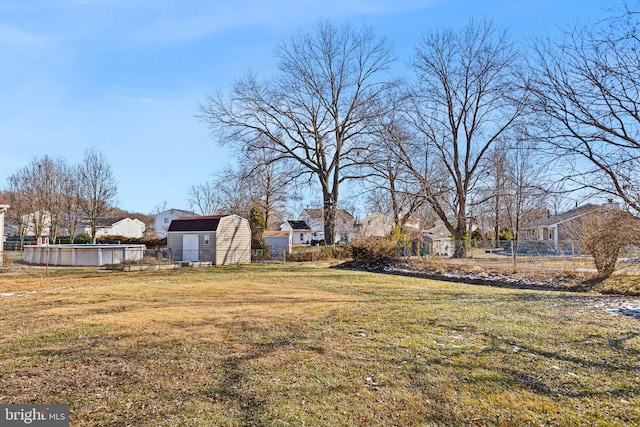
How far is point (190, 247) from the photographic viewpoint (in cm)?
2641

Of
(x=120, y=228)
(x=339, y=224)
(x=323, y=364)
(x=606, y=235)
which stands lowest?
(x=323, y=364)

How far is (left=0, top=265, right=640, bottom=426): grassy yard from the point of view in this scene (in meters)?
3.56

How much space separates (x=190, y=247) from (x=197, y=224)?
61.7 inches

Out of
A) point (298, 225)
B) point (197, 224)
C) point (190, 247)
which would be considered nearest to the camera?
point (190, 247)

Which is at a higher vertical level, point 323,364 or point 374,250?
point 374,250

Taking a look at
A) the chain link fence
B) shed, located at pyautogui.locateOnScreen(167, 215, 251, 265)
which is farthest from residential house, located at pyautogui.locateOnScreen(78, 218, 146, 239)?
the chain link fence

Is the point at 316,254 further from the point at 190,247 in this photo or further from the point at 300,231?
the point at 300,231

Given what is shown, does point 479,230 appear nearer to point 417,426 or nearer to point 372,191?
point 372,191

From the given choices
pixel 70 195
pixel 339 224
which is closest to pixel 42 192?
pixel 70 195

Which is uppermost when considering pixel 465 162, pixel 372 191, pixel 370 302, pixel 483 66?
pixel 483 66

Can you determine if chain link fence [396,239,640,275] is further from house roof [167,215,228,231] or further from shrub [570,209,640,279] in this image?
house roof [167,215,228,231]

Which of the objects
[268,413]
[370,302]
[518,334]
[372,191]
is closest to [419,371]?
[268,413]

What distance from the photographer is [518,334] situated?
249 inches

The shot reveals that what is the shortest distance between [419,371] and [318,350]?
1385mm
